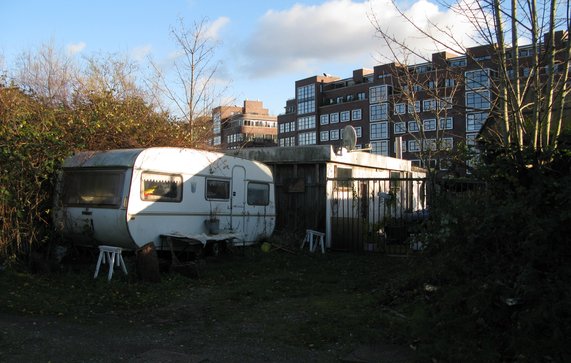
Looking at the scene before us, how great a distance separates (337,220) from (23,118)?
27.6 feet

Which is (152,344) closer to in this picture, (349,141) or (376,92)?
(349,141)

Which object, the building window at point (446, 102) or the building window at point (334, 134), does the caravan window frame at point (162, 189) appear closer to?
the building window at point (446, 102)

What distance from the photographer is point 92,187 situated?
10195 mm

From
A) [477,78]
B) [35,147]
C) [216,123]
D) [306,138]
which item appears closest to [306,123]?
[306,138]

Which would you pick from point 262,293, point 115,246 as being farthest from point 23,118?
point 262,293

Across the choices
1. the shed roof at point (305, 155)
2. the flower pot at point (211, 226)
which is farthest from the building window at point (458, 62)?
the flower pot at point (211, 226)

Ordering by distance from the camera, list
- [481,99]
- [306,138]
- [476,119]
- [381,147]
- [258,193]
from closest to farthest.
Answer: [476,119] < [481,99] < [258,193] < [381,147] < [306,138]

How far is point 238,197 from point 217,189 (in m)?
0.85

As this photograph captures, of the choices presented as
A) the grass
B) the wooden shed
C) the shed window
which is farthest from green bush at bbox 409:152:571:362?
the shed window

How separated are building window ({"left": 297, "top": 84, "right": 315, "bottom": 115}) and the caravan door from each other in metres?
96.4

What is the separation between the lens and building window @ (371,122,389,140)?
8981cm

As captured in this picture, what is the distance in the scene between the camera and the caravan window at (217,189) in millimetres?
11710

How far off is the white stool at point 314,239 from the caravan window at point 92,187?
5.75 metres

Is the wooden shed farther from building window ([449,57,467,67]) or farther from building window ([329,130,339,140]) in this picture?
building window ([329,130,339,140])
